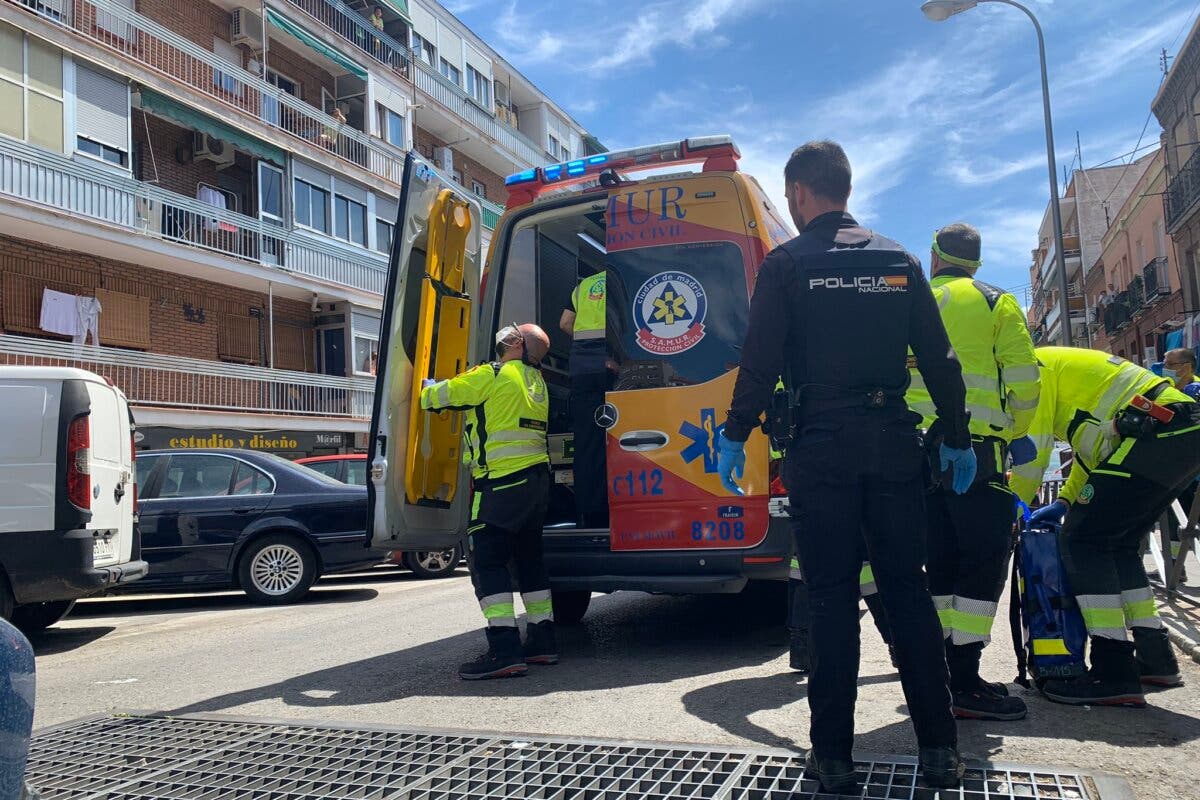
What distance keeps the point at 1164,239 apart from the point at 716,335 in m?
31.1

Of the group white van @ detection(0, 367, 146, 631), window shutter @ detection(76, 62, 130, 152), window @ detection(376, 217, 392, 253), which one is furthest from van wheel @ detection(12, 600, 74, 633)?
window @ detection(376, 217, 392, 253)

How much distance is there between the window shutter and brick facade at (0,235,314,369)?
7.13 feet

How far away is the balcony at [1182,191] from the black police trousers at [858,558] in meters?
27.0

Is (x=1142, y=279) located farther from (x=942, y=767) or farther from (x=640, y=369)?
(x=942, y=767)

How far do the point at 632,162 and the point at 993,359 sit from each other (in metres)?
2.54

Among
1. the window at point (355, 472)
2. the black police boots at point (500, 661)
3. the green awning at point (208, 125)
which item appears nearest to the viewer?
the black police boots at point (500, 661)

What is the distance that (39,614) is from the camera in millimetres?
7551

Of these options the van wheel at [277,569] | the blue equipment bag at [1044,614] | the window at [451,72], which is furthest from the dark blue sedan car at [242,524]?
the window at [451,72]

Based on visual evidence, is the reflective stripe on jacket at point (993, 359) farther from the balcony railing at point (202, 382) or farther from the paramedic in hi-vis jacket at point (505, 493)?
the balcony railing at point (202, 382)

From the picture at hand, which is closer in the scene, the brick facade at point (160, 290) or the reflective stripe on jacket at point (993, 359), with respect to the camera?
the reflective stripe on jacket at point (993, 359)

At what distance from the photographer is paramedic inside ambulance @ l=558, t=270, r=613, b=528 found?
5.91m

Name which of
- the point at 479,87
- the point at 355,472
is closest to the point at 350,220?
the point at 479,87

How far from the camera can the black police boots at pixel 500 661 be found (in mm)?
4867

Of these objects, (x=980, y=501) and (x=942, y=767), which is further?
(x=980, y=501)
